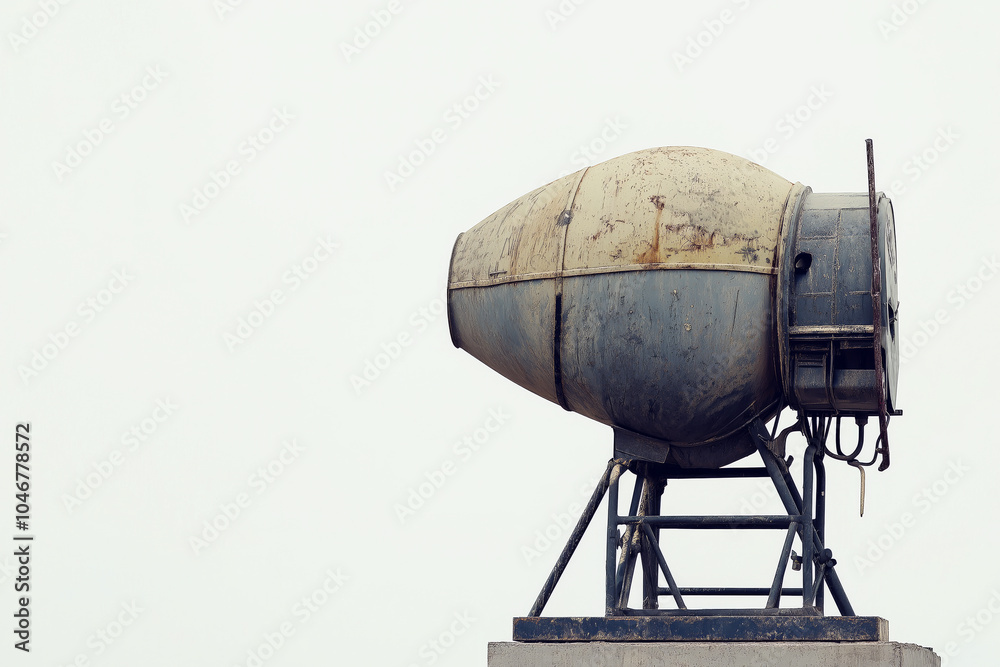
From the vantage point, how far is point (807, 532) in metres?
13.3

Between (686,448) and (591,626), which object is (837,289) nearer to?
(686,448)

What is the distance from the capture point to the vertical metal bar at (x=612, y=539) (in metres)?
13.7

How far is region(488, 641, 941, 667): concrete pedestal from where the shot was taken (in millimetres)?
12367

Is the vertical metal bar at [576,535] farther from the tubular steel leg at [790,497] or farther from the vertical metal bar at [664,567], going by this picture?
the tubular steel leg at [790,497]

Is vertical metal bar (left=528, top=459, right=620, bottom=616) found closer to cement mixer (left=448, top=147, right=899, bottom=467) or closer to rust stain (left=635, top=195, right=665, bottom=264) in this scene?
cement mixer (left=448, top=147, right=899, bottom=467)

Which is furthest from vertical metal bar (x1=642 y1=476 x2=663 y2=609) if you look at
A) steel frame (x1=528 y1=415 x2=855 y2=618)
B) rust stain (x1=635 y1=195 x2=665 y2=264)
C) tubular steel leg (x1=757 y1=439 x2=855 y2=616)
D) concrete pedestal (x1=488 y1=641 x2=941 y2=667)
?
rust stain (x1=635 y1=195 x2=665 y2=264)

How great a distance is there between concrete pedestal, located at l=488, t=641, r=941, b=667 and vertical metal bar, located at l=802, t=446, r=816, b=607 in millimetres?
723

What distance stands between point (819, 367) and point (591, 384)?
6.01ft

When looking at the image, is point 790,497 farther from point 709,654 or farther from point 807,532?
point 709,654

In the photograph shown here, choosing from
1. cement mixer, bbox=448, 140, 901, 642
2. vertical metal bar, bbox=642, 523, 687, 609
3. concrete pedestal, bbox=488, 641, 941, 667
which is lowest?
concrete pedestal, bbox=488, 641, 941, 667

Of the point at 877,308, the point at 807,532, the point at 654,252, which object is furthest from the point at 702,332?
the point at 807,532

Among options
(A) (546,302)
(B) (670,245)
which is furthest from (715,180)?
(A) (546,302)

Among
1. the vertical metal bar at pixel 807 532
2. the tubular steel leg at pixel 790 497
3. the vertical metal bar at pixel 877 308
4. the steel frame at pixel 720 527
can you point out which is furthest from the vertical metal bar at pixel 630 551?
the vertical metal bar at pixel 877 308

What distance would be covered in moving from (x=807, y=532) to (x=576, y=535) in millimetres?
1976
